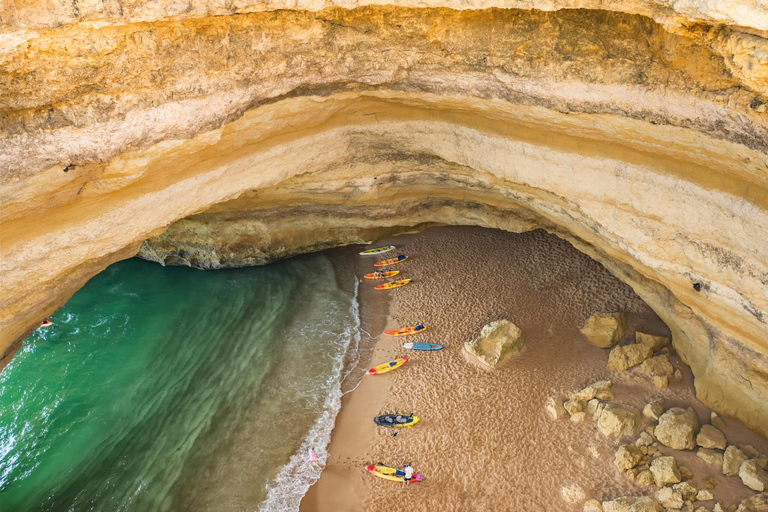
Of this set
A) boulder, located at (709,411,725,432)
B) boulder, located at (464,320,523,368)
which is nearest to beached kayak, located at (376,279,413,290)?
boulder, located at (464,320,523,368)

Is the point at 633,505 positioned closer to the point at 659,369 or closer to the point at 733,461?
the point at 733,461

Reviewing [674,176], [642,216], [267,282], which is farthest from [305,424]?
[674,176]

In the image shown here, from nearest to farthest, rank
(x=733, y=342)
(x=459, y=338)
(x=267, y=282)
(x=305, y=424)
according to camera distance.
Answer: (x=733, y=342) → (x=305, y=424) → (x=459, y=338) → (x=267, y=282)

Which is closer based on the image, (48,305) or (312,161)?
(48,305)

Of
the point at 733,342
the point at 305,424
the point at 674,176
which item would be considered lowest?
the point at 305,424

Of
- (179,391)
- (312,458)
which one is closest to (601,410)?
(312,458)

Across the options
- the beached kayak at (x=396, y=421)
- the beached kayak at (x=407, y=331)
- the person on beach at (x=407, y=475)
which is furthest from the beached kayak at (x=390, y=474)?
the beached kayak at (x=407, y=331)

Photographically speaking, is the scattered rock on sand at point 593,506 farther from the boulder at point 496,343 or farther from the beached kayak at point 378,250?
A: the beached kayak at point 378,250

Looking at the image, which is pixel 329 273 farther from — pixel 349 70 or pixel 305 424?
pixel 349 70
